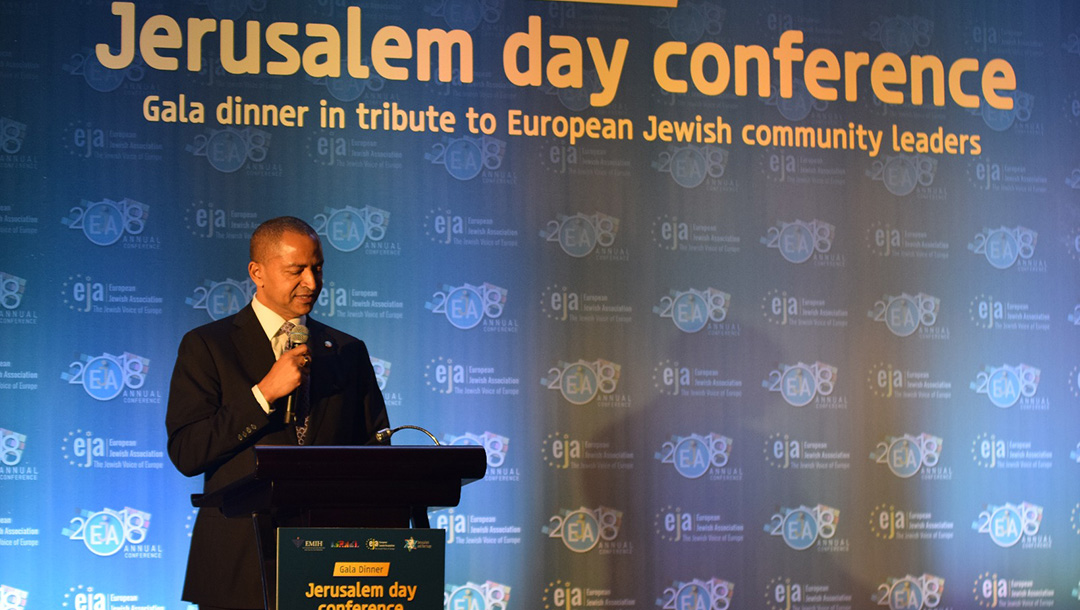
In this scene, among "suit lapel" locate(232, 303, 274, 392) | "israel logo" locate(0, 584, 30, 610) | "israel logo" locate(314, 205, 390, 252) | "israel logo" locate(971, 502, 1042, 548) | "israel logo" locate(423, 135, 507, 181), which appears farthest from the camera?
"israel logo" locate(971, 502, 1042, 548)

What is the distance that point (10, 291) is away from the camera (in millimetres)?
4598

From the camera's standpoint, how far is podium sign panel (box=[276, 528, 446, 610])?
6.93ft

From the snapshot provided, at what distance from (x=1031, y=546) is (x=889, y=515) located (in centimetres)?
70

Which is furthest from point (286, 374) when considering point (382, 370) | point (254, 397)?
point (382, 370)

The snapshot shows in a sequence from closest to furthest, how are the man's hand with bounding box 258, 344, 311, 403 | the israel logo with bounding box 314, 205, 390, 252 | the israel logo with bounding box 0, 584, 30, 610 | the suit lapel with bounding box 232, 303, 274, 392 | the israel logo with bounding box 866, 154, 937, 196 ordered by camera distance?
the man's hand with bounding box 258, 344, 311, 403
the suit lapel with bounding box 232, 303, 274, 392
the israel logo with bounding box 0, 584, 30, 610
the israel logo with bounding box 314, 205, 390, 252
the israel logo with bounding box 866, 154, 937, 196

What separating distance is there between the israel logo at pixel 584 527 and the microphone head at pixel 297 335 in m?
2.34

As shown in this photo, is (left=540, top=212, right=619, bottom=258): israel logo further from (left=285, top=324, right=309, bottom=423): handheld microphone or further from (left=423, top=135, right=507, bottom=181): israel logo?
(left=285, top=324, right=309, bottom=423): handheld microphone

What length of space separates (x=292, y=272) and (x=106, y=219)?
2.10 meters

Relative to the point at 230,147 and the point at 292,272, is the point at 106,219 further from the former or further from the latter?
the point at 292,272

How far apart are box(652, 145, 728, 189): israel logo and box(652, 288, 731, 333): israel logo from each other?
1.61 ft

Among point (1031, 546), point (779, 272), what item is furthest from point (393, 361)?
point (1031, 546)

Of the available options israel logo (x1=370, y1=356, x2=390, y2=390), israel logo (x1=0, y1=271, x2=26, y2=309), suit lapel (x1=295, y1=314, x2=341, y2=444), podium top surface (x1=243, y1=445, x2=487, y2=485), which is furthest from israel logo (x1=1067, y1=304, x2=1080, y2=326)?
israel logo (x1=0, y1=271, x2=26, y2=309)

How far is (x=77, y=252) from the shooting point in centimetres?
464

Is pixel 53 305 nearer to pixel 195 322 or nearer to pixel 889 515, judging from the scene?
pixel 195 322
